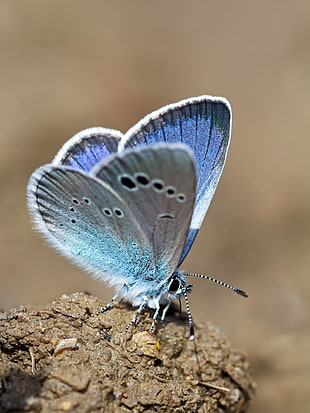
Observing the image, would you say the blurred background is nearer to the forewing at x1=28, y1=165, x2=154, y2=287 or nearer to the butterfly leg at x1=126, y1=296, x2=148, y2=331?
the butterfly leg at x1=126, y1=296, x2=148, y2=331

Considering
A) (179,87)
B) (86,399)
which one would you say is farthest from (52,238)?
(179,87)

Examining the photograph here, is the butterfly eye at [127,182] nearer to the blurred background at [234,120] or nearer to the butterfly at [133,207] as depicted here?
the butterfly at [133,207]

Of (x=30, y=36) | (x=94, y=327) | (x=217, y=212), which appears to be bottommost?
(x=94, y=327)

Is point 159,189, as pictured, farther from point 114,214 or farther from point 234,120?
point 234,120

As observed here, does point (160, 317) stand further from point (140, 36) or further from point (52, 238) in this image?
point (140, 36)

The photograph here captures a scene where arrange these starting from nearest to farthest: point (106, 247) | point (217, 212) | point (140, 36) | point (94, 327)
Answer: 1. point (94, 327)
2. point (106, 247)
3. point (217, 212)
4. point (140, 36)

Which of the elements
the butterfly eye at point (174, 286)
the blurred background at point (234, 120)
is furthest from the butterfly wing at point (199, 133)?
the blurred background at point (234, 120)
